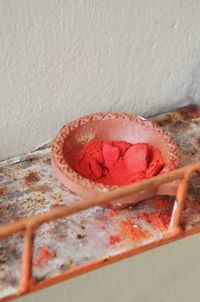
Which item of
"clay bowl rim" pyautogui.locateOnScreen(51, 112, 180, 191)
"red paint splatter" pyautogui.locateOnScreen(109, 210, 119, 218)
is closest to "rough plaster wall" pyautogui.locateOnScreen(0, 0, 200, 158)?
"clay bowl rim" pyautogui.locateOnScreen(51, 112, 180, 191)

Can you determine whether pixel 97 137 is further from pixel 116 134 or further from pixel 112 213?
pixel 112 213

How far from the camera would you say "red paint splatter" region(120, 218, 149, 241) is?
2.49ft

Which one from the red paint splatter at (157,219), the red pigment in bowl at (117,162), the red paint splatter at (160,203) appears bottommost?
the red paint splatter at (157,219)

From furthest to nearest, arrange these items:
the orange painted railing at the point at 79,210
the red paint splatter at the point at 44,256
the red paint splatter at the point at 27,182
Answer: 1. the red paint splatter at the point at 27,182
2. the red paint splatter at the point at 44,256
3. the orange painted railing at the point at 79,210

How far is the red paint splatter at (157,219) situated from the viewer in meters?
0.78

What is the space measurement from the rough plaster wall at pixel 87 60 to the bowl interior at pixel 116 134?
0.19ft

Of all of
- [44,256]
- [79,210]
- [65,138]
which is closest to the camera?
[79,210]

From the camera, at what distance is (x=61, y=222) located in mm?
777

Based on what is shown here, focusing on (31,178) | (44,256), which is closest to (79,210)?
(44,256)

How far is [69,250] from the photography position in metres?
0.73

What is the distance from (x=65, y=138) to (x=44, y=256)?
0.62 feet

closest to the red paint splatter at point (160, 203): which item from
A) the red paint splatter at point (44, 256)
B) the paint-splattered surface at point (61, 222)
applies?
the paint-splattered surface at point (61, 222)

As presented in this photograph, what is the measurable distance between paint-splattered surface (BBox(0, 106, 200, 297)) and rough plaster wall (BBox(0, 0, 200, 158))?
0.24 ft

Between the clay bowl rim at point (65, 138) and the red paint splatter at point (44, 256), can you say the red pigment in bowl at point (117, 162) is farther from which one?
the red paint splatter at point (44, 256)
